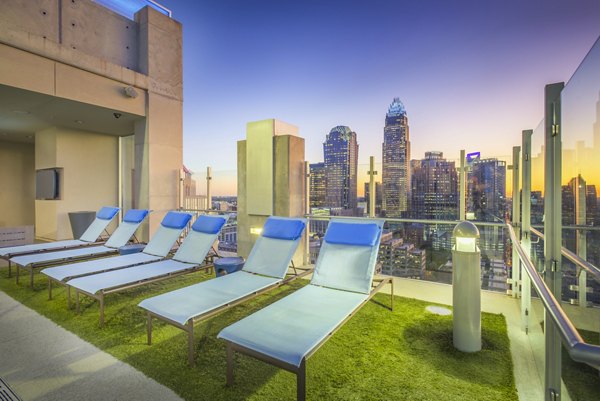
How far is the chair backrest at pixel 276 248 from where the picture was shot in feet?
11.9

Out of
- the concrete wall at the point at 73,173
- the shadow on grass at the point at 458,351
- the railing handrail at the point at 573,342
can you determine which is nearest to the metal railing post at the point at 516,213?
the shadow on grass at the point at 458,351

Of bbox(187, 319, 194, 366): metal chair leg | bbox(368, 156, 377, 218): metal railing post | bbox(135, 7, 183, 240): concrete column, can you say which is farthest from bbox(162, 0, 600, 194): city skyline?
bbox(187, 319, 194, 366): metal chair leg

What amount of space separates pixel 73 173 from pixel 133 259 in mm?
5295

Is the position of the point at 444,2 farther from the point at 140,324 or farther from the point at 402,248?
the point at 140,324

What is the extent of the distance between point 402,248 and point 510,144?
6.40 ft

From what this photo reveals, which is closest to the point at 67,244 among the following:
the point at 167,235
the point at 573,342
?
the point at 167,235

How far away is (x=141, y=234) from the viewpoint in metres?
7.65

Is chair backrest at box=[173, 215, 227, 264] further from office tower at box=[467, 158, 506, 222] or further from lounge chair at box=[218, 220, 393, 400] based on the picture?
office tower at box=[467, 158, 506, 222]

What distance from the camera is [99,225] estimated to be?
601 centimetres

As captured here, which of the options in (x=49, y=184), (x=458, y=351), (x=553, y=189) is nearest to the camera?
(x=553, y=189)

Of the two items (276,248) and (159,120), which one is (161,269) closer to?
(276,248)

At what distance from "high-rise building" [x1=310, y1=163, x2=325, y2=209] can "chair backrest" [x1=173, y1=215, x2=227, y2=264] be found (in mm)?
1706

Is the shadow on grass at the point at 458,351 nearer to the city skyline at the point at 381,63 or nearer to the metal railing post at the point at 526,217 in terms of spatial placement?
the metal railing post at the point at 526,217

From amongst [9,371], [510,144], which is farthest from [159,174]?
[510,144]
